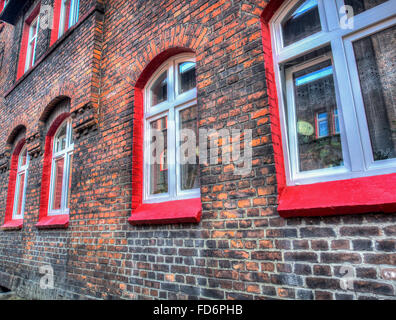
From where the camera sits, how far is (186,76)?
11.9 feet

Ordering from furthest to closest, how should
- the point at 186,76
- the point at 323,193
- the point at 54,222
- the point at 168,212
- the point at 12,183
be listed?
the point at 12,183 < the point at 54,222 < the point at 186,76 < the point at 168,212 < the point at 323,193

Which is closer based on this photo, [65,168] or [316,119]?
[316,119]

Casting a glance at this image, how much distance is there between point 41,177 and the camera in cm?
579

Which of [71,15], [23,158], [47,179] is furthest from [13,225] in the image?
[71,15]

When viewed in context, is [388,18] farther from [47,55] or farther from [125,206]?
[47,55]

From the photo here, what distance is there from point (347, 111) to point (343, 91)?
0.58ft

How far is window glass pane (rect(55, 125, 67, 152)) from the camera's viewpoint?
5.81 meters

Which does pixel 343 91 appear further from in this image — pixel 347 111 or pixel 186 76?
pixel 186 76

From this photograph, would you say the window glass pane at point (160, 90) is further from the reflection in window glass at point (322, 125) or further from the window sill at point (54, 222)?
the window sill at point (54, 222)

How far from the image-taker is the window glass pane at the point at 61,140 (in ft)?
19.1

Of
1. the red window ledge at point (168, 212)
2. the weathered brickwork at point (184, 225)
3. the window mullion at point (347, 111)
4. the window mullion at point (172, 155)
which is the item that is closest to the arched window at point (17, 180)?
the weathered brickwork at point (184, 225)

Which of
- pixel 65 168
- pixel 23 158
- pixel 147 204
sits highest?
pixel 23 158

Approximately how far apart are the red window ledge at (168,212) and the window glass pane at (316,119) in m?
1.16

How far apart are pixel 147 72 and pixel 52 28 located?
422 cm
